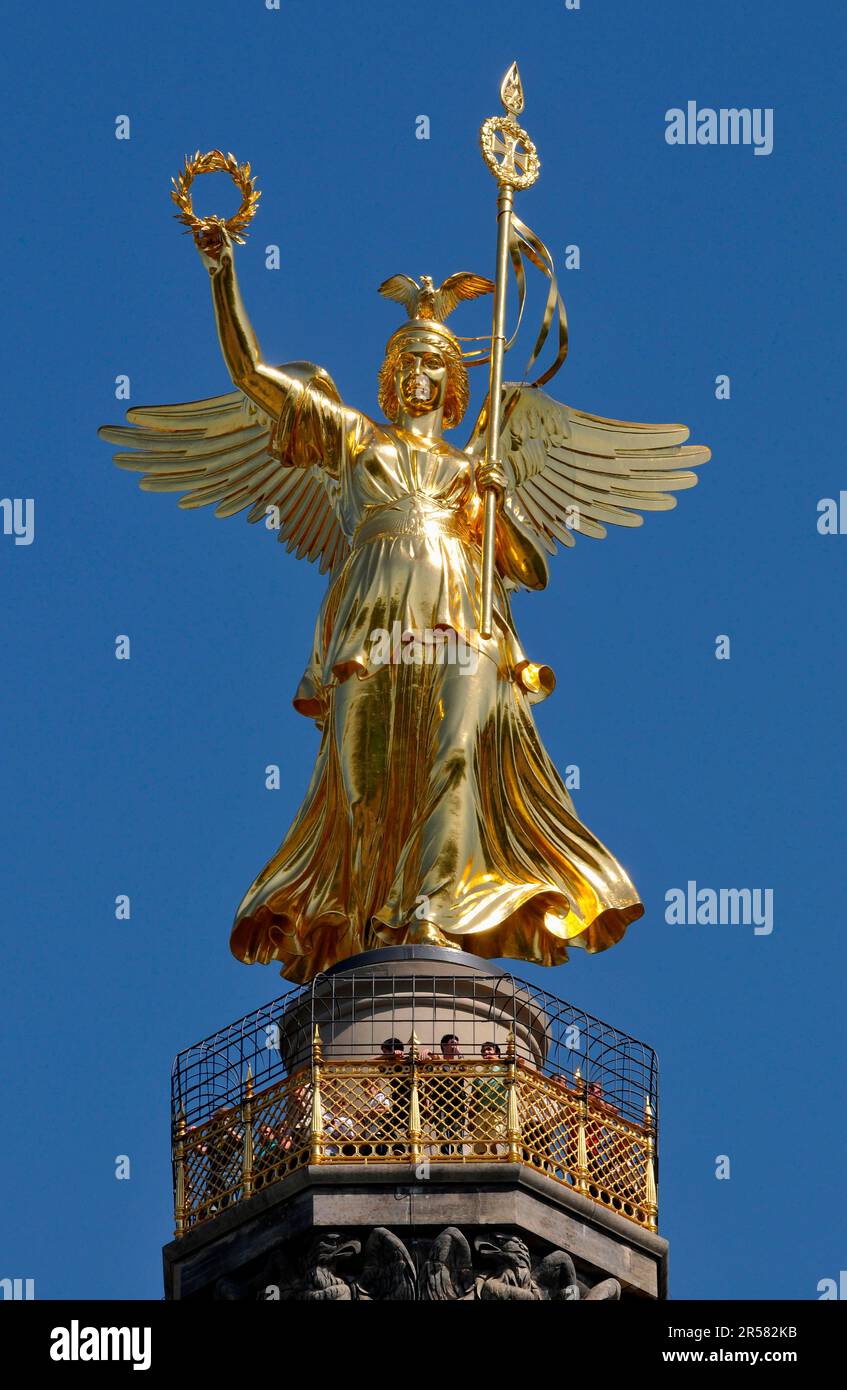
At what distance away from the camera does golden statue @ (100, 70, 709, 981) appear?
141 feet

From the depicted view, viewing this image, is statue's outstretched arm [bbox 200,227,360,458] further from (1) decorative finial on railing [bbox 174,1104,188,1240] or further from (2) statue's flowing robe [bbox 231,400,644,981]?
(1) decorative finial on railing [bbox 174,1104,188,1240]

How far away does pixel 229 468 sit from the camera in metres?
47.3

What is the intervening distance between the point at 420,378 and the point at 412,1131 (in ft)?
33.5

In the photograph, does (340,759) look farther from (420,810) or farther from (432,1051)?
(432,1051)

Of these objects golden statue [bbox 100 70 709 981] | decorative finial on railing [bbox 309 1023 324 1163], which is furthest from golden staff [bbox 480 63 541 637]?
decorative finial on railing [bbox 309 1023 324 1163]

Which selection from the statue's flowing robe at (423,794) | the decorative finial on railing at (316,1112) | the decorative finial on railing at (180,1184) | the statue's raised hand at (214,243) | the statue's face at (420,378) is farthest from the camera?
the statue's face at (420,378)

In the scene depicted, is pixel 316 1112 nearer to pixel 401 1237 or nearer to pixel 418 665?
pixel 401 1237

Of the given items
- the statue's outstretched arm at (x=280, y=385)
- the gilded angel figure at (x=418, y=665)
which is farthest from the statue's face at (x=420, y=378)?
the statue's outstretched arm at (x=280, y=385)

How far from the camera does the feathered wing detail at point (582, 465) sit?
154 feet

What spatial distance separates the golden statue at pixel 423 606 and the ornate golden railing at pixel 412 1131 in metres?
3.03

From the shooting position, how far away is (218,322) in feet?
148

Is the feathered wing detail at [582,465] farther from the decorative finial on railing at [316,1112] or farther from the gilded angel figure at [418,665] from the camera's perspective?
the decorative finial on railing at [316,1112]

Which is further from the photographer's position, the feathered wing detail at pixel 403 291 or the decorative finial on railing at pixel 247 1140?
the feathered wing detail at pixel 403 291
